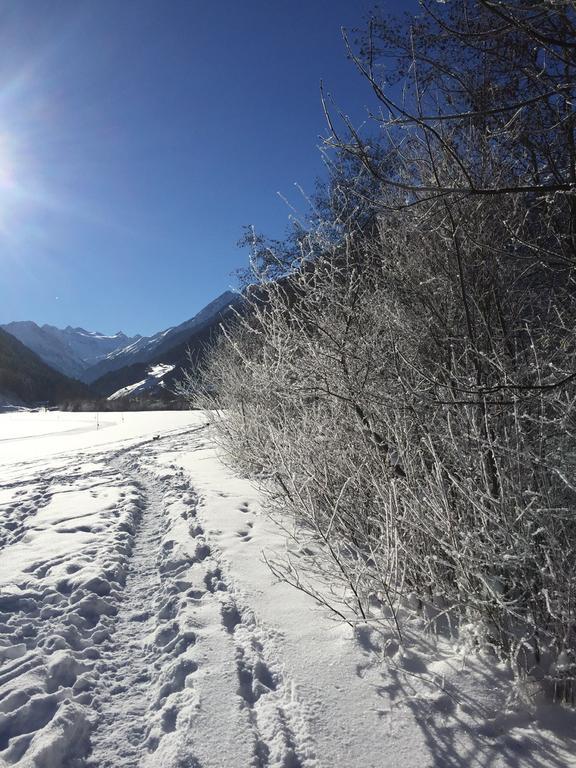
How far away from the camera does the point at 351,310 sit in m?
3.16

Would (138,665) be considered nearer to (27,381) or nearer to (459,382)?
(459,382)

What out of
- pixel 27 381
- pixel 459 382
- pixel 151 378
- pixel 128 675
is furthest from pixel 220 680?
pixel 151 378

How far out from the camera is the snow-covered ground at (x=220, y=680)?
195 centimetres

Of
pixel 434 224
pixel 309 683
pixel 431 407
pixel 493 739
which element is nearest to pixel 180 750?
pixel 309 683

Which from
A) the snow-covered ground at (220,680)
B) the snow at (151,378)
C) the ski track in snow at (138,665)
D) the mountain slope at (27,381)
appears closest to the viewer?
the snow-covered ground at (220,680)

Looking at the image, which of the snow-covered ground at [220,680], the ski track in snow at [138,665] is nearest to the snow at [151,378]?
the ski track in snow at [138,665]

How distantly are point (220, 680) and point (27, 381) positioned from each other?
370ft

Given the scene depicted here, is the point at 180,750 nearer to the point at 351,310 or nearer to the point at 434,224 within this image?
the point at 351,310

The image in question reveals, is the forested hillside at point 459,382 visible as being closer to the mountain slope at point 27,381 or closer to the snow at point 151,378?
the mountain slope at point 27,381

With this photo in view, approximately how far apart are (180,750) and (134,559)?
2704 millimetres

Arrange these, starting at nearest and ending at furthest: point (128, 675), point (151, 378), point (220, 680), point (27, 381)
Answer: point (220, 680), point (128, 675), point (27, 381), point (151, 378)

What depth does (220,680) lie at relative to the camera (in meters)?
2.44

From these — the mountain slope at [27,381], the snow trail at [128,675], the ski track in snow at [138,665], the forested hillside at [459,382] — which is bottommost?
the snow trail at [128,675]

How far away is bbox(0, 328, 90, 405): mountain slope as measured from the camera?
94312 millimetres
